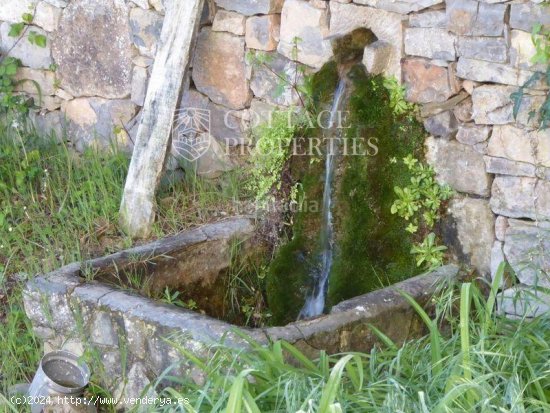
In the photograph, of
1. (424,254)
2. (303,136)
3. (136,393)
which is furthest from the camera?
(303,136)

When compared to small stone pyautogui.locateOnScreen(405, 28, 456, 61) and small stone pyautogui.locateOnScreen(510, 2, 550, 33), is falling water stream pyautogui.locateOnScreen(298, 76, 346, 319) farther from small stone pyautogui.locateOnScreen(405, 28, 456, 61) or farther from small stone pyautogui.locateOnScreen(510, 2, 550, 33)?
small stone pyautogui.locateOnScreen(510, 2, 550, 33)

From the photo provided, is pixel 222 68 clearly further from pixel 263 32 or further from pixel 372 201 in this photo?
pixel 372 201

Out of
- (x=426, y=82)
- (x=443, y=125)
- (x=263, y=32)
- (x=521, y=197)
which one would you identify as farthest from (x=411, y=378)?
(x=263, y=32)

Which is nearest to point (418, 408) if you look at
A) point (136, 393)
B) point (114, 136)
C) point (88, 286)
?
point (136, 393)

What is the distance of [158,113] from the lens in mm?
4871

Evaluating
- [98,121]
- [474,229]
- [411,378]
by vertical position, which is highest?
[98,121]

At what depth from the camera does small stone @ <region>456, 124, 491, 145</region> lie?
4219 mm

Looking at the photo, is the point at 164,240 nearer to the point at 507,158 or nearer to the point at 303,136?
the point at 303,136

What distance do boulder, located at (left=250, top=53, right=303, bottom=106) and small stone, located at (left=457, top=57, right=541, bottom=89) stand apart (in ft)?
3.04

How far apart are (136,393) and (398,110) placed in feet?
5.45

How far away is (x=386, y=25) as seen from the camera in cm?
449

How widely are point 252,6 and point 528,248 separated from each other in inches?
69.5

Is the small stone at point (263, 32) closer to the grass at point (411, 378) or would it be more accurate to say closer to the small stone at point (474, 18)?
the small stone at point (474, 18)

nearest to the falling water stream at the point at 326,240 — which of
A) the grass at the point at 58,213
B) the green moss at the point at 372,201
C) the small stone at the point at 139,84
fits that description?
the green moss at the point at 372,201
